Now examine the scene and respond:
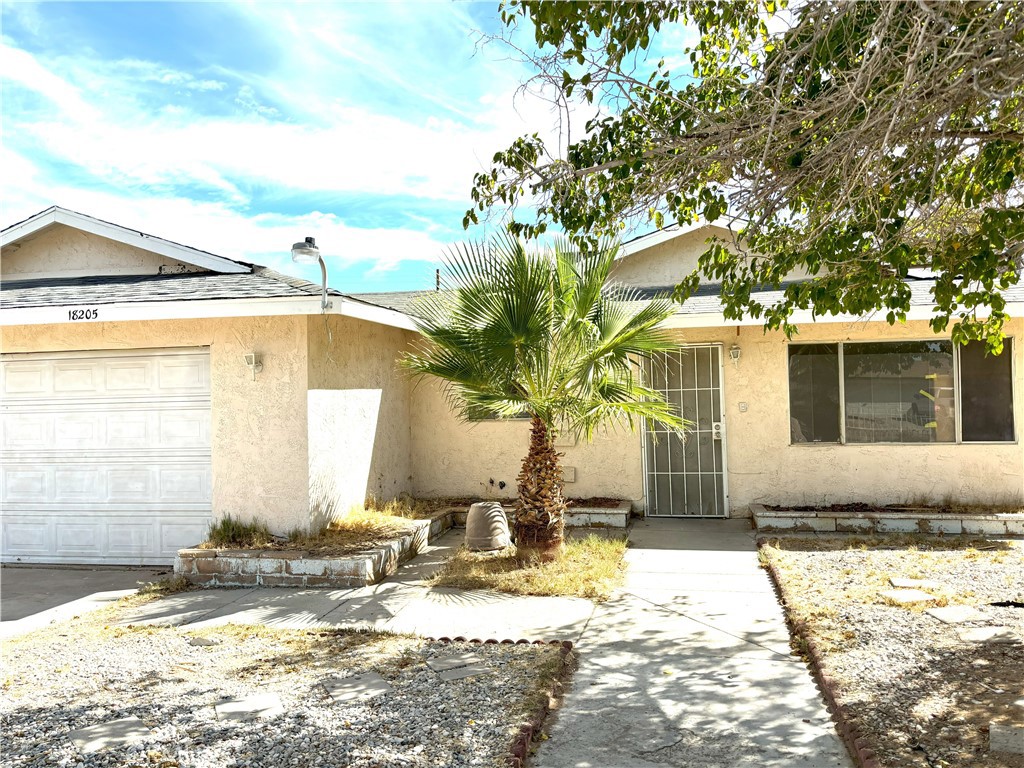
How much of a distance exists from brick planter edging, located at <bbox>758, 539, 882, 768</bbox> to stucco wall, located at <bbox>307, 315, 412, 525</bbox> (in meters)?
5.25

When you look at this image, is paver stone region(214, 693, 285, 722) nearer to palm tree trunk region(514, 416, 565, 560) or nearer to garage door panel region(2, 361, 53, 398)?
palm tree trunk region(514, 416, 565, 560)

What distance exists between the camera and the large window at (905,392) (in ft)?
33.1

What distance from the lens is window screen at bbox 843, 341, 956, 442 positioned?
401 inches

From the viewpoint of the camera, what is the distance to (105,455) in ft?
29.6

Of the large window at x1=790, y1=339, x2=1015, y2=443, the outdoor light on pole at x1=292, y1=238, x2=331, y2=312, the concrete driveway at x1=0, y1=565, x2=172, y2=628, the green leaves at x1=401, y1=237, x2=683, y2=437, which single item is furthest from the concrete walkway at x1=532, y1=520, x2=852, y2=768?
the concrete driveway at x1=0, y1=565, x2=172, y2=628

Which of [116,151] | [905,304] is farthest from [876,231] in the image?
[116,151]

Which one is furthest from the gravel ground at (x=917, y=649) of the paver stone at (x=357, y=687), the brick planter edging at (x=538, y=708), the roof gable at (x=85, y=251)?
the roof gable at (x=85, y=251)

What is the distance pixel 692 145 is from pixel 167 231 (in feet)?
24.3

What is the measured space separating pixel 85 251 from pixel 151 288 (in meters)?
2.18

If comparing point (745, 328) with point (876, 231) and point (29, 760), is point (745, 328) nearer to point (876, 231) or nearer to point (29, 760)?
point (876, 231)

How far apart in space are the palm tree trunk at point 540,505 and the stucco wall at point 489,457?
10.1 feet

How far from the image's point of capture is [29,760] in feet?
12.5

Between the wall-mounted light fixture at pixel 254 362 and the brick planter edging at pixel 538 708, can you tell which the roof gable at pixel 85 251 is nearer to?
the wall-mounted light fixture at pixel 254 362

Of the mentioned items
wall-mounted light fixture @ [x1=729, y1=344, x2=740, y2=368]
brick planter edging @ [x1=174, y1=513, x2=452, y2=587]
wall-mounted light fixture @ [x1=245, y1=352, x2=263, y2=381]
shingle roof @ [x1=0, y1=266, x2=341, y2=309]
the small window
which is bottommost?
brick planter edging @ [x1=174, y1=513, x2=452, y2=587]
